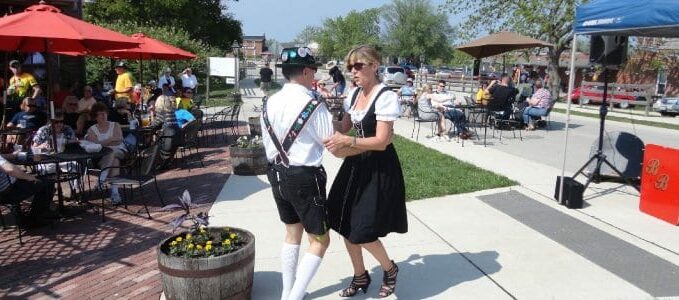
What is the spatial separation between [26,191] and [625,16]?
638 centimetres

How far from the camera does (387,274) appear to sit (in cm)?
372

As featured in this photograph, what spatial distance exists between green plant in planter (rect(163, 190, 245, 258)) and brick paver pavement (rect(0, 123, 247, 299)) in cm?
66

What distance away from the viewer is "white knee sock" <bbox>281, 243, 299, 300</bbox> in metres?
3.38

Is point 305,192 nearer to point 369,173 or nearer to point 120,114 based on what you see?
point 369,173

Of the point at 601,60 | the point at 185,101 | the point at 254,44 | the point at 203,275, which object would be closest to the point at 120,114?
the point at 185,101

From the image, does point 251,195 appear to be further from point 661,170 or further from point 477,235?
point 661,170

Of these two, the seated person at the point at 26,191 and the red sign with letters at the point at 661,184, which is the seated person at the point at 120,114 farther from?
the red sign with letters at the point at 661,184

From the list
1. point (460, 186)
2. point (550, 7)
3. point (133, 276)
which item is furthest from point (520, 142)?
point (550, 7)

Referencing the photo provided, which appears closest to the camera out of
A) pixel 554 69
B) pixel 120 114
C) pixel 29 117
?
pixel 29 117

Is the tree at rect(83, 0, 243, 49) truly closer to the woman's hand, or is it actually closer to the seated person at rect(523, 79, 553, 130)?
the seated person at rect(523, 79, 553, 130)

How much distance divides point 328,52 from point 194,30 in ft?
174

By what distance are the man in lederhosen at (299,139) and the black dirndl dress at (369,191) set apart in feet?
0.96

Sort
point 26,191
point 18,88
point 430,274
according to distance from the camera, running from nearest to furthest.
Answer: point 430,274
point 26,191
point 18,88

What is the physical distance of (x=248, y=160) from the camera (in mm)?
7848
